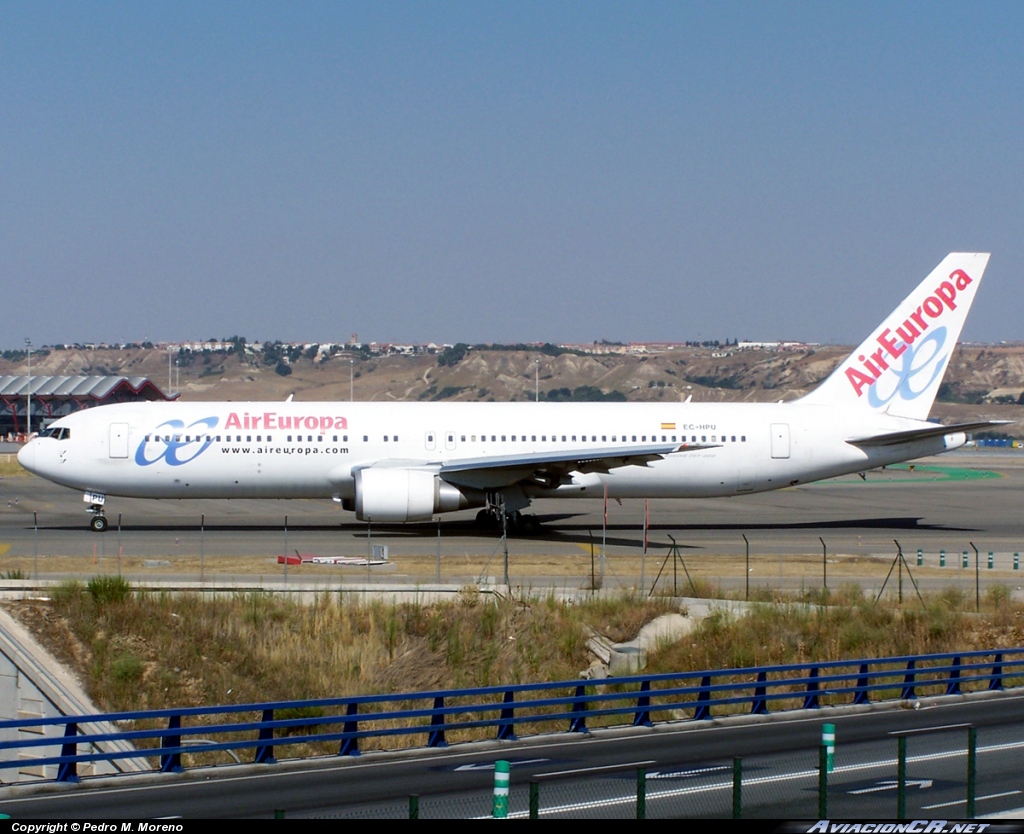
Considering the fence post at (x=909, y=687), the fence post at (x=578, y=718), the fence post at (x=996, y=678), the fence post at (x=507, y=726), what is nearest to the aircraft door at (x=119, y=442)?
the fence post at (x=507, y=726)

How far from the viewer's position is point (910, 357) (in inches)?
1841

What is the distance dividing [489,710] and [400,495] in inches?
598

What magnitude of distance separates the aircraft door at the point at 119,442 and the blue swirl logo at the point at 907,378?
2551 cm

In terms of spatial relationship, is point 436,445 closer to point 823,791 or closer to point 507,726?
point 507,726

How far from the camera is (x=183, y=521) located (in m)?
47.8

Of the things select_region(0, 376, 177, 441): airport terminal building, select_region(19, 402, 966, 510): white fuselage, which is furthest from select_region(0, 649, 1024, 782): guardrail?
select_region(0, 376, 177, 441): airport terminal building

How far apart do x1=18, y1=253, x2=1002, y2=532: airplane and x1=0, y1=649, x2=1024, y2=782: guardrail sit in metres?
13.5

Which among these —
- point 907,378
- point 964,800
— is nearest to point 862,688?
point 964,800

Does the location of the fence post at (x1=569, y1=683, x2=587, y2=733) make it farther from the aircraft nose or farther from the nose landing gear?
the aircraft nose

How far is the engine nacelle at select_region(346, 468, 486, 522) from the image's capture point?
39.8 metres

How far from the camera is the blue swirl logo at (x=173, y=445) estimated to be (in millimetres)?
41375
